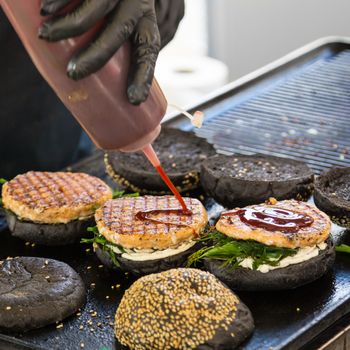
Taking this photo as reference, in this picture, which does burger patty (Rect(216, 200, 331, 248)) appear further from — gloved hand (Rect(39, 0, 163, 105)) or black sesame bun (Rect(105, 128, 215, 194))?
black sesame bun (Rect(105, 128, 215, 194))

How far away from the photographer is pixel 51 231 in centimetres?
354

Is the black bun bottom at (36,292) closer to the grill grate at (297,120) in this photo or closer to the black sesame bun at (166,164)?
the black sesame bun at (166,164)

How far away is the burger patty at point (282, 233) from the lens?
3.05 meters

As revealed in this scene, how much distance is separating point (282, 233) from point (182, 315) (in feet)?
1.68

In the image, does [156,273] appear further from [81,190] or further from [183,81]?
[183,81]

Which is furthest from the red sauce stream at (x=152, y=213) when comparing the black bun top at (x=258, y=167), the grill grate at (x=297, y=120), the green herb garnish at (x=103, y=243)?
the grill grate at (x=297, y=120)

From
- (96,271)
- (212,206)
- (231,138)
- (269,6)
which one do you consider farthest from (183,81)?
(96,271)

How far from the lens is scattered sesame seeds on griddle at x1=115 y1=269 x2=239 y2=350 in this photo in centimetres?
274

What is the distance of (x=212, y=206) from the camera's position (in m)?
3.90

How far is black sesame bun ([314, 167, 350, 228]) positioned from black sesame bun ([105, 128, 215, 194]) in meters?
0.60

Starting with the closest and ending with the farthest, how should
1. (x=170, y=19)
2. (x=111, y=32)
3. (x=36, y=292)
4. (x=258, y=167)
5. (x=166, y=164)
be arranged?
(x=111, y=32), (x=36, y=292), (x=258, y=167), (x=170, y=19), (x=166, y=164)

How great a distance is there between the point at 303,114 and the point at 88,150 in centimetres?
118

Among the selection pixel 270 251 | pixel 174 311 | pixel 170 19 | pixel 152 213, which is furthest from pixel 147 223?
pixel 170 19

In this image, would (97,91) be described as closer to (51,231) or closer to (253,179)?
(51,231)
